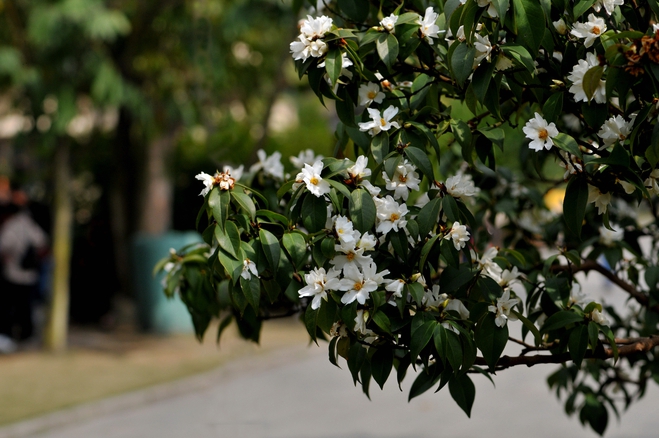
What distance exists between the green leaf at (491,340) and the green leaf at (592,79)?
26.9 inches

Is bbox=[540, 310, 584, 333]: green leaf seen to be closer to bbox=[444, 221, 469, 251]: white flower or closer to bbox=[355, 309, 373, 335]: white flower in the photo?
bbox=[444, 221, 469, 251]: white flower

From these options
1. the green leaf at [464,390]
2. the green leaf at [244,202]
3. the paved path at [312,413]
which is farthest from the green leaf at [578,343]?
the paved path at [312,413]

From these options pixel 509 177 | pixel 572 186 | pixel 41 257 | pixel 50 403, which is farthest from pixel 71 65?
pixel 572 186

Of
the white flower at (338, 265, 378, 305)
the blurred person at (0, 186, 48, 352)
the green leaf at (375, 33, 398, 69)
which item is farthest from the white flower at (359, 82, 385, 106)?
the blurred person at (0, 186, 48, 352)

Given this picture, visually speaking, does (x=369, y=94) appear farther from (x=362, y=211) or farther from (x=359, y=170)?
(x=362, y=211)

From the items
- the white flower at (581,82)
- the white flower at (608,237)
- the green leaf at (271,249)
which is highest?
the white flower at (581,82)

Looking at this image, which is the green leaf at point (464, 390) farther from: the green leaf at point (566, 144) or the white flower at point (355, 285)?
the green leaf at point (566, 144)

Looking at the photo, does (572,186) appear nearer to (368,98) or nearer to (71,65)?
(368,98)

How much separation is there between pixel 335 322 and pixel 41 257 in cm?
989

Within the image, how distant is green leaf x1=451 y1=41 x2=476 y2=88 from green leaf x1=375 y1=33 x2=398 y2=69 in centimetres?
27

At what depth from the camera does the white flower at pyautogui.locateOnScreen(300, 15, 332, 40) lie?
95.7 inches

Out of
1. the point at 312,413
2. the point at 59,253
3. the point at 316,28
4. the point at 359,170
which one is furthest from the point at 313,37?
the point at 59,253

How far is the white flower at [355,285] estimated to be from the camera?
92.5 inches

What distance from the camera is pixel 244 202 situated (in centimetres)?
242
